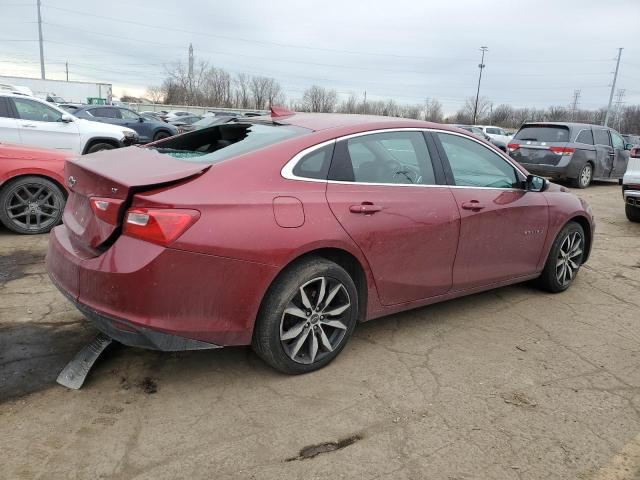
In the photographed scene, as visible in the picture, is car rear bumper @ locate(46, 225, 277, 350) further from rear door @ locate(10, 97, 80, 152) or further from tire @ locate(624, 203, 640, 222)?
tire @ locate(624, 203, 640, 222)

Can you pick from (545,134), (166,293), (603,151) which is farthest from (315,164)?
(603,151)

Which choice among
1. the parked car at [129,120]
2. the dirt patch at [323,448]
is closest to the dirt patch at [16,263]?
the dirt patch at [323,448]

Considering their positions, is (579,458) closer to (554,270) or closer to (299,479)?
(299,479)

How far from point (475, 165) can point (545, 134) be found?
34.2 ft

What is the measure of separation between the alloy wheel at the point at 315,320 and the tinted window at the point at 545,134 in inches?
465

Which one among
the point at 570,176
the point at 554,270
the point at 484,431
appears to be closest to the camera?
the point at 484,431

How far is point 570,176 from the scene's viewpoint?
43.1 feet

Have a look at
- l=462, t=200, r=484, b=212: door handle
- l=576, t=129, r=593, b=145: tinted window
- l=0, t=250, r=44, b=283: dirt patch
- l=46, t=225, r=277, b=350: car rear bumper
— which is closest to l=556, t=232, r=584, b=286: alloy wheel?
l=462, t=200, r=484, b=212: door handle

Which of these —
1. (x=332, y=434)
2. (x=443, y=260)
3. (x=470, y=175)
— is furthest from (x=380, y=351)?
(x=470, y=175)

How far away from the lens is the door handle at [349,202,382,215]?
326 cm

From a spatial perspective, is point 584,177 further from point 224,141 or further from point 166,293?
point 166,293

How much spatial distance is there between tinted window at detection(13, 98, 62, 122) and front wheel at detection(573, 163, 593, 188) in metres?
12.2

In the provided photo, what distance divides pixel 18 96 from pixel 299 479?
31.3ft

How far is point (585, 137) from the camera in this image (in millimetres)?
13516
